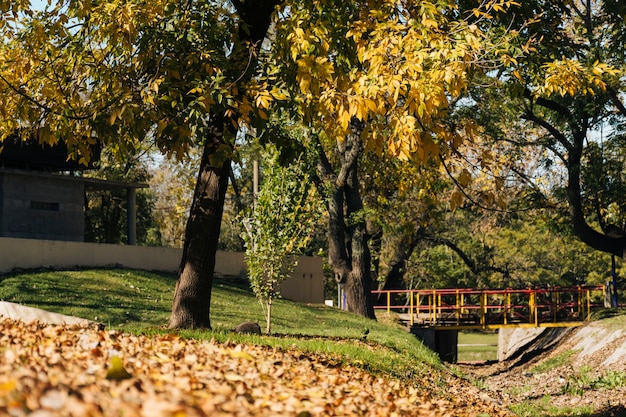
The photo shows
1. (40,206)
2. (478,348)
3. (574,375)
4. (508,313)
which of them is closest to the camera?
(574,375)

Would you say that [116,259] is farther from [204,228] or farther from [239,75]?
[239,75]

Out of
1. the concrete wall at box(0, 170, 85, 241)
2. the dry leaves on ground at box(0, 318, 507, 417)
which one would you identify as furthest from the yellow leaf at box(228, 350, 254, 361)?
the concrete wall at box(0, 170, 85, 241)

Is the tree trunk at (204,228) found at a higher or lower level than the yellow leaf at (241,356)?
higher

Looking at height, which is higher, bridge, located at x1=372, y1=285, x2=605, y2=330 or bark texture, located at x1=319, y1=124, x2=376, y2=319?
bark texture, located at x1=319, y1=124, x2=376, y2=319

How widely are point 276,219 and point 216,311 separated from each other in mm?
7668

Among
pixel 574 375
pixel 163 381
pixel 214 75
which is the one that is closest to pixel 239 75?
pixel 214 75

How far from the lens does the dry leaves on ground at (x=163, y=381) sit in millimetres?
4988

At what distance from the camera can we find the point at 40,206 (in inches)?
1308

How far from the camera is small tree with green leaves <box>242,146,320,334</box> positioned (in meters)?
17.8

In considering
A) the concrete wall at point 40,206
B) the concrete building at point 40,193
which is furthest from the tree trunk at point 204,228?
the concrete wall at point 40,206

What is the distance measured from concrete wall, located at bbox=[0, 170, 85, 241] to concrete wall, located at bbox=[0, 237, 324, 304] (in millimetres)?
3600

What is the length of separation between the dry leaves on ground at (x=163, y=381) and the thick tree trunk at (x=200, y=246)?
4210 mm

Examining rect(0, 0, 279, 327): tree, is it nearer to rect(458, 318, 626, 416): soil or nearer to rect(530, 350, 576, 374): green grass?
rect(458, 318, 626, 416): soil

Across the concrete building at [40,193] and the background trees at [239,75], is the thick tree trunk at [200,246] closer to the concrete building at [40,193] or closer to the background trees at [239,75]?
the background trees at [239,75]
